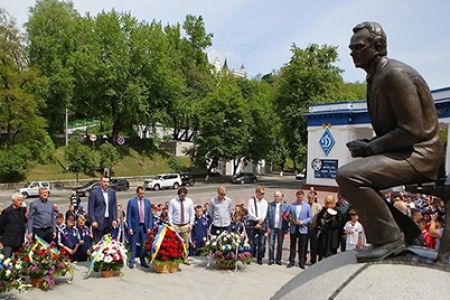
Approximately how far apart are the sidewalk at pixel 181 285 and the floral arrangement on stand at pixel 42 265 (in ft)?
0.65

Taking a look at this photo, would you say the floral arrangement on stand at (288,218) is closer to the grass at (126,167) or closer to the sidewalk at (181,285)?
the sidewalk at (181,285)

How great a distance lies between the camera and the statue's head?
4.64m

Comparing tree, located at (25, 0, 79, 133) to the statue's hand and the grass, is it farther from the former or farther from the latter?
the statue's hand

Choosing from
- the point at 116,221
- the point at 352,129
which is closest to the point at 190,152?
the point at 352,129

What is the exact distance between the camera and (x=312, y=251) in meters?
10.9

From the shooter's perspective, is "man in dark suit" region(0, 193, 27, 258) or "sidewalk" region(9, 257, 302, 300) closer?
"sidewalk" region(9, 257, 302, 300)

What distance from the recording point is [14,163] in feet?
122

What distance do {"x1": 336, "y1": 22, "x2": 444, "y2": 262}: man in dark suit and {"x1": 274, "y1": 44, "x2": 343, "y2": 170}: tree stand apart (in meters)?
40.4

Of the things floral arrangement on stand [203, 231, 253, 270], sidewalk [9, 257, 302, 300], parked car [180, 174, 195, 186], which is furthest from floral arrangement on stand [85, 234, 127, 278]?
parked car [180, 174, 195, 186]

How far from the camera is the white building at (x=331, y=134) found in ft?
109

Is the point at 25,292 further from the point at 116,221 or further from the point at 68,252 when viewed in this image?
the point at 116,221

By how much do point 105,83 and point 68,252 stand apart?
134 ft

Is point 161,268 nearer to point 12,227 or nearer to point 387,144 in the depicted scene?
point 12,227

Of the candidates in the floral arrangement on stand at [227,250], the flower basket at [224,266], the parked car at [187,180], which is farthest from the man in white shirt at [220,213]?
the parked car at [187,180]
